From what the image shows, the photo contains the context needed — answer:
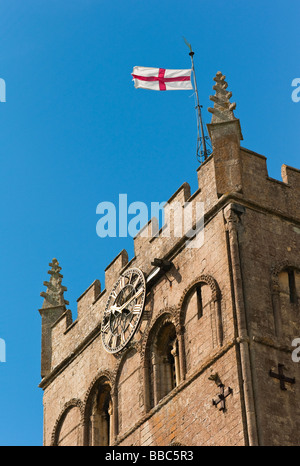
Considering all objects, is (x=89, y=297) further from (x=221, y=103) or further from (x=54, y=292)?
(x=221, y=103)

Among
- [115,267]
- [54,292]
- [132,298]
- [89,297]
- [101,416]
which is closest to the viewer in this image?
[132,298]

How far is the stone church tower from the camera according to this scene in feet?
115

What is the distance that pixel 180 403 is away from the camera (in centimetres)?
3712

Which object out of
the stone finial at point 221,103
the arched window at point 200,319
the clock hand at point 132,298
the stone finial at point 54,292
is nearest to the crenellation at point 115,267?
the clock hand at point 132,298

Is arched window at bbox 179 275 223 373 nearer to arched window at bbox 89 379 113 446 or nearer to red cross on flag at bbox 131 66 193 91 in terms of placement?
arched window at bbox 89 379 113 446

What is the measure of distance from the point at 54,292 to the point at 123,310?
255 inches

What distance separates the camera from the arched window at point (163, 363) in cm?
3866

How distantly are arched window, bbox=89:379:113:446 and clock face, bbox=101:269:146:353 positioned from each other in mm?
1283

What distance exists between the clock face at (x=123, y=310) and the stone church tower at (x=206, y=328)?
0.04 m

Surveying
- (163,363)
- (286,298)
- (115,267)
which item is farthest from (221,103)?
(163,363)

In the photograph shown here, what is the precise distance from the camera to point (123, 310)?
136ft

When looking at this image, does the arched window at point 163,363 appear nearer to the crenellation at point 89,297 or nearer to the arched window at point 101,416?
the arched window at point 101,416

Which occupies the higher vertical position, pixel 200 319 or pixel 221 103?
pixel 221 103
